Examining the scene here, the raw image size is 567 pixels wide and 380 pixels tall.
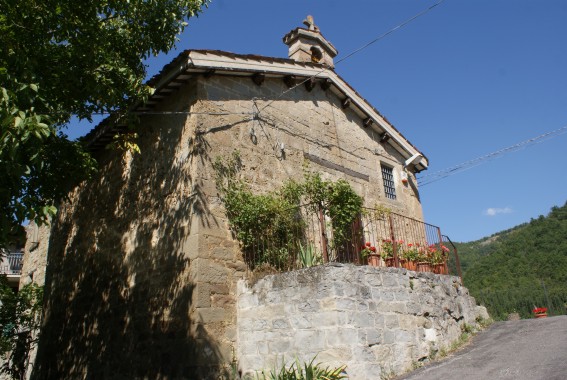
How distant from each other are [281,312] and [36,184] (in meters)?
4.35

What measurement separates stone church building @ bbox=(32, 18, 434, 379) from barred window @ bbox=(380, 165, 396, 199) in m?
0.52

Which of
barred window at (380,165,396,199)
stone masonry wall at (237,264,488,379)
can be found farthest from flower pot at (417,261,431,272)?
barred window at (380,165,396,199)

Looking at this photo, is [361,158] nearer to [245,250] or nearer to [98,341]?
[245,250]

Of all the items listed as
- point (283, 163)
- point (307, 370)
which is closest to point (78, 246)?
point (283, 163)

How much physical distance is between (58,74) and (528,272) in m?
37.4

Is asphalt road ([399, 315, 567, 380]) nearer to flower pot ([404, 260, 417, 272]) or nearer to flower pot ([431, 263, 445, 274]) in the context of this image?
flower pot ([431, 263, 445, 274])

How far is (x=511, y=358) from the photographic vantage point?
24.6 ft

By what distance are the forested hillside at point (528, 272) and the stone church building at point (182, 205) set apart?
76.4ft

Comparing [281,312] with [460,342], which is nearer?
[281,312]

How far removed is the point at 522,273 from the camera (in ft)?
119

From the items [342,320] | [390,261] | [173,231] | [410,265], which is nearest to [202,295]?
[173,231]

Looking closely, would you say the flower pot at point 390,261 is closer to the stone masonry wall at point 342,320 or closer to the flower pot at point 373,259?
the flower pot at point 373,259

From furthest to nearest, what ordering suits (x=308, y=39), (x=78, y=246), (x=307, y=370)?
(x=308, y=39), (x=78, y=246), (x=307, y=370)

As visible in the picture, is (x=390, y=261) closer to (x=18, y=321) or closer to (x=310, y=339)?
(x=310, y=339)
